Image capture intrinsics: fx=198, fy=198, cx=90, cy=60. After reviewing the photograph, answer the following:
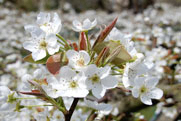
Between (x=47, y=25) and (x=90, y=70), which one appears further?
(x=47, y=25)

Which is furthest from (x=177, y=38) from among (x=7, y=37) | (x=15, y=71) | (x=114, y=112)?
(x=7, y=37)

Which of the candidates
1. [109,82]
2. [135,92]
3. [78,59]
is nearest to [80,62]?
[78,59]

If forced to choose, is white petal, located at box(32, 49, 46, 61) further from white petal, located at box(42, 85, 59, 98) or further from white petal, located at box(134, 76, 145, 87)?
white petal, located at box(134, 76, 145, 87)

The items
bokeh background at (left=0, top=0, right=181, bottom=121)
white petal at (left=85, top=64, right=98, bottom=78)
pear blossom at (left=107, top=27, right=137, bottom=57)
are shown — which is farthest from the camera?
bokeh background at (left=0, top=0, right=181, bottom=121)

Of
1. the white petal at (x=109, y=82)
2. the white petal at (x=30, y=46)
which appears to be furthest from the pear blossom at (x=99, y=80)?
the white petal at (x=30, y=46)

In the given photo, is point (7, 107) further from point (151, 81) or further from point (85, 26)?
point (151, 81)

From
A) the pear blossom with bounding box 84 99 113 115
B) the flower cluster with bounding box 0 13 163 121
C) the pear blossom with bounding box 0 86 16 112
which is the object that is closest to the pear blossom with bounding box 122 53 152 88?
the flower cluster with bounding box 0 13 163 121

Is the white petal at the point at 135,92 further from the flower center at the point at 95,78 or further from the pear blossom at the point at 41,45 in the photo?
the pear blossom at the point at 41,45
